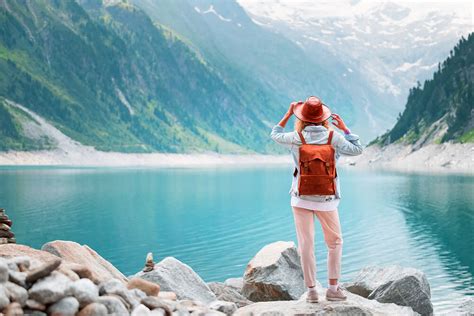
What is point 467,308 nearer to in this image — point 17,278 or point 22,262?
point 22,262

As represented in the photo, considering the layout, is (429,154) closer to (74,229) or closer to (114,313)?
(74,229)

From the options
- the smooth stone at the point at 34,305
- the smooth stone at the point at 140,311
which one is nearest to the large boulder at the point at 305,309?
the smooth stone at the point at 140,311

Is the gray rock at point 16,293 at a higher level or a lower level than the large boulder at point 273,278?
higher

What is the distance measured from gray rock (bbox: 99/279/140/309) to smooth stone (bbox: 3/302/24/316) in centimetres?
141

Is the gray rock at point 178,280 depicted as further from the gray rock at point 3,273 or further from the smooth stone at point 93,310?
the gray rock at point 3,273

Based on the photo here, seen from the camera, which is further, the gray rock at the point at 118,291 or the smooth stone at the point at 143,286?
the smooth stone at the point at 143,286

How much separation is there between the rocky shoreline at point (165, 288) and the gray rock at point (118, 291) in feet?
0.05

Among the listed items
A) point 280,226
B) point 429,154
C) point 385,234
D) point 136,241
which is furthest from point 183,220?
point 429,154

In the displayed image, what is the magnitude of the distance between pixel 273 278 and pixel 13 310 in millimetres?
10550

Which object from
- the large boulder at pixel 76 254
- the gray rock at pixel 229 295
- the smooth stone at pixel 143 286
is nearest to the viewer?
the smooth stone at pixel 143 286

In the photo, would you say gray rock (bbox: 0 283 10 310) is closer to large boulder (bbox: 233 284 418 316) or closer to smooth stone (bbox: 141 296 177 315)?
smooth stone (bbox: 141 296 177 315)

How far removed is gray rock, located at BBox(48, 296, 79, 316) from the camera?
10.1m

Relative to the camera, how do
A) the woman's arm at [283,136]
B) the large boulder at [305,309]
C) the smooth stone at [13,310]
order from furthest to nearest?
the large boulder at [305,309] < the woman's arm at [283,136] < the smooth stone at [13,310]

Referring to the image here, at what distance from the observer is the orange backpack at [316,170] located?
1249 cm
